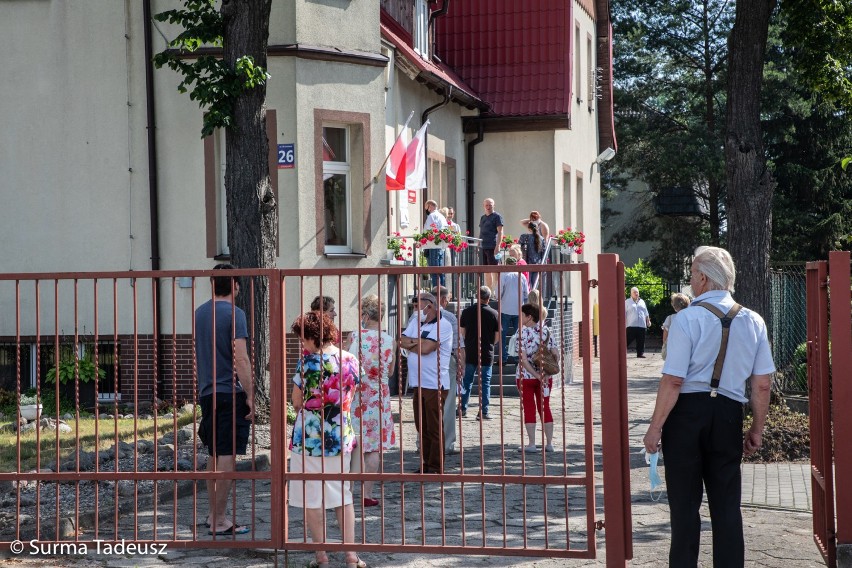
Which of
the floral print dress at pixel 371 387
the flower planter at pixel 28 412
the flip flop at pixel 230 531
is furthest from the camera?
the flower planter at pixel 28 412

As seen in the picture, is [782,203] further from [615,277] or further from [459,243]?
[615,277]

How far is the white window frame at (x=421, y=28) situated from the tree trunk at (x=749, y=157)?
34.2 feet

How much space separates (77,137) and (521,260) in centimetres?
783

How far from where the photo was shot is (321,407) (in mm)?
7305

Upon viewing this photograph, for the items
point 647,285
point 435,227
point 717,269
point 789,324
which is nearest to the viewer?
point 717,269

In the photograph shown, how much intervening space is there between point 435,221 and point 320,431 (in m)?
12.8

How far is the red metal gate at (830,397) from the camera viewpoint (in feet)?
22.7

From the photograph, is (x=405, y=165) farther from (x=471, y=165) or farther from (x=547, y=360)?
(x=547, y=360)

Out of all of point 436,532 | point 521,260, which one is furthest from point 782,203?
point 436,532

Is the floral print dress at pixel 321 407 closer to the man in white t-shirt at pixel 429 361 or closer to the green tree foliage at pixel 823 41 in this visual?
the man in white t-shirt at pixel 429 361

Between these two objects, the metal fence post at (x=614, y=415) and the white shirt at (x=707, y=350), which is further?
the metal fence post at (x=614, y=415)

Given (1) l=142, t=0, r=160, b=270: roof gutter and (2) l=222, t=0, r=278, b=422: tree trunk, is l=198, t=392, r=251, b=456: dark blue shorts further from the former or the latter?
(1) l=142, t=0, r=160, b=270: roof gutter

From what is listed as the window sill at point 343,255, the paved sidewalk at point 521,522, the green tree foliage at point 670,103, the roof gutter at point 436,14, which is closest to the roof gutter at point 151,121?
the window sill at point 343,255

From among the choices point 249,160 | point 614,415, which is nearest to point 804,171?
point 249,160
